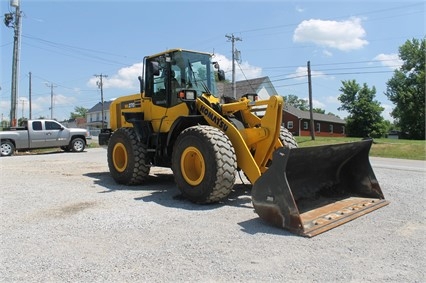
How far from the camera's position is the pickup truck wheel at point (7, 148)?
1811 cm

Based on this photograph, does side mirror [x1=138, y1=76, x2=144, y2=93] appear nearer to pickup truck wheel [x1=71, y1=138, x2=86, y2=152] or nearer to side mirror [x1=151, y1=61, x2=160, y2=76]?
side mirror [x1=151, y1=61, x2=160, y2=76]

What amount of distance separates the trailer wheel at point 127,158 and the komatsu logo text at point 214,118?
1893mm

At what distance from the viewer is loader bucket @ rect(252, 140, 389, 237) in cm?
479

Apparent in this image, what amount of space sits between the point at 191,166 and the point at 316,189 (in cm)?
214

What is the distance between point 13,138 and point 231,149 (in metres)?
16.0

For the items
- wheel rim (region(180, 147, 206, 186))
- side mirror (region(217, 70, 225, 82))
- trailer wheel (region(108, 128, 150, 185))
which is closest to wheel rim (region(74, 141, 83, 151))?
trailer wheel (region(108, 128, 150, 185))

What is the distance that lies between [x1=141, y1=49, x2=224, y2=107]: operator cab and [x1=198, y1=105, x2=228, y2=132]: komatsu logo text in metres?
0.56

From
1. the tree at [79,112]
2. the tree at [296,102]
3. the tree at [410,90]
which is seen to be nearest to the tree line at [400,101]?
the tree at [410,90]

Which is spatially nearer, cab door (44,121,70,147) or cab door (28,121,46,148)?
cab door (28,121,46,148)

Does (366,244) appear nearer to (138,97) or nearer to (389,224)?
(389,224)

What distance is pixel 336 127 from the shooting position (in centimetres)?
5912

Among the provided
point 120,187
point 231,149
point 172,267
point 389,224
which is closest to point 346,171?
point 389,224

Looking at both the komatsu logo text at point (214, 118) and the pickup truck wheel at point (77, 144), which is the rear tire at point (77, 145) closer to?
the pickup truck wheel at point (77, 144)

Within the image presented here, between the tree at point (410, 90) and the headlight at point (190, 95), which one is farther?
the tree at point (410, 90)
